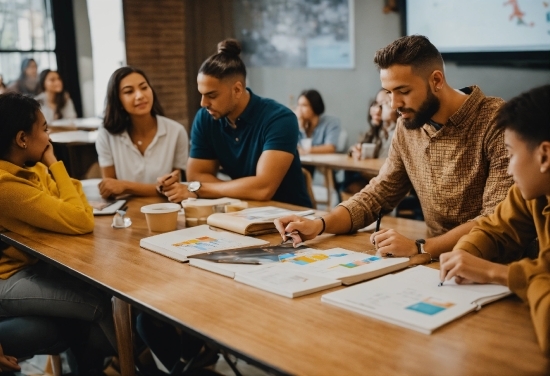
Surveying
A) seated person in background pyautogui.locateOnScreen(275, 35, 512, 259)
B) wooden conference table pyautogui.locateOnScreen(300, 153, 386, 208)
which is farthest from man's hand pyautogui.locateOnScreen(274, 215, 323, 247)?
wooden conference table pyautogui.locateOnScreen(300, 153, 386, 208)

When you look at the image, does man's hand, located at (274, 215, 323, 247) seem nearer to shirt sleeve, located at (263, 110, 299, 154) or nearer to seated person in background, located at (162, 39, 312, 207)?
seated person in background, located at (162, 39, 312, 207)

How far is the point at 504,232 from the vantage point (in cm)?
171

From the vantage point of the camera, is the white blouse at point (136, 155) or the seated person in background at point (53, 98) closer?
the white blouse at point (136, 155)

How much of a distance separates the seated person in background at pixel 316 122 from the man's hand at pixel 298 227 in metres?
3.60

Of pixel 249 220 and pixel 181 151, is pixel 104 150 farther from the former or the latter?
pixel 249 220

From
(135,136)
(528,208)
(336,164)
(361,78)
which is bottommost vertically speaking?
(336,164)

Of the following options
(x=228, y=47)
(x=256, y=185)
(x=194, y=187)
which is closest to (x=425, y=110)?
(x=256, y=185)

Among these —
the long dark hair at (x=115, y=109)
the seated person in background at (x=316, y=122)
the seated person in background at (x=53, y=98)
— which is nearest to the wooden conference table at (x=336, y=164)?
the seated person in background at (x=316, y=122)

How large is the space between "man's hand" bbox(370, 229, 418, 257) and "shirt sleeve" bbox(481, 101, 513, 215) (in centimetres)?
28

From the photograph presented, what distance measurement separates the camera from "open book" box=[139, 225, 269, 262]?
1977 mm

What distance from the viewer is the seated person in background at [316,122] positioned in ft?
18.9

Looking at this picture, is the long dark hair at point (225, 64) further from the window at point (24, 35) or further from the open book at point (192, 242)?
the window at point (24, 35)

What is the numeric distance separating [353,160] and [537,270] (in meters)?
→ 3.38

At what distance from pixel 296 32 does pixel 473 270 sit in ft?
17.8
